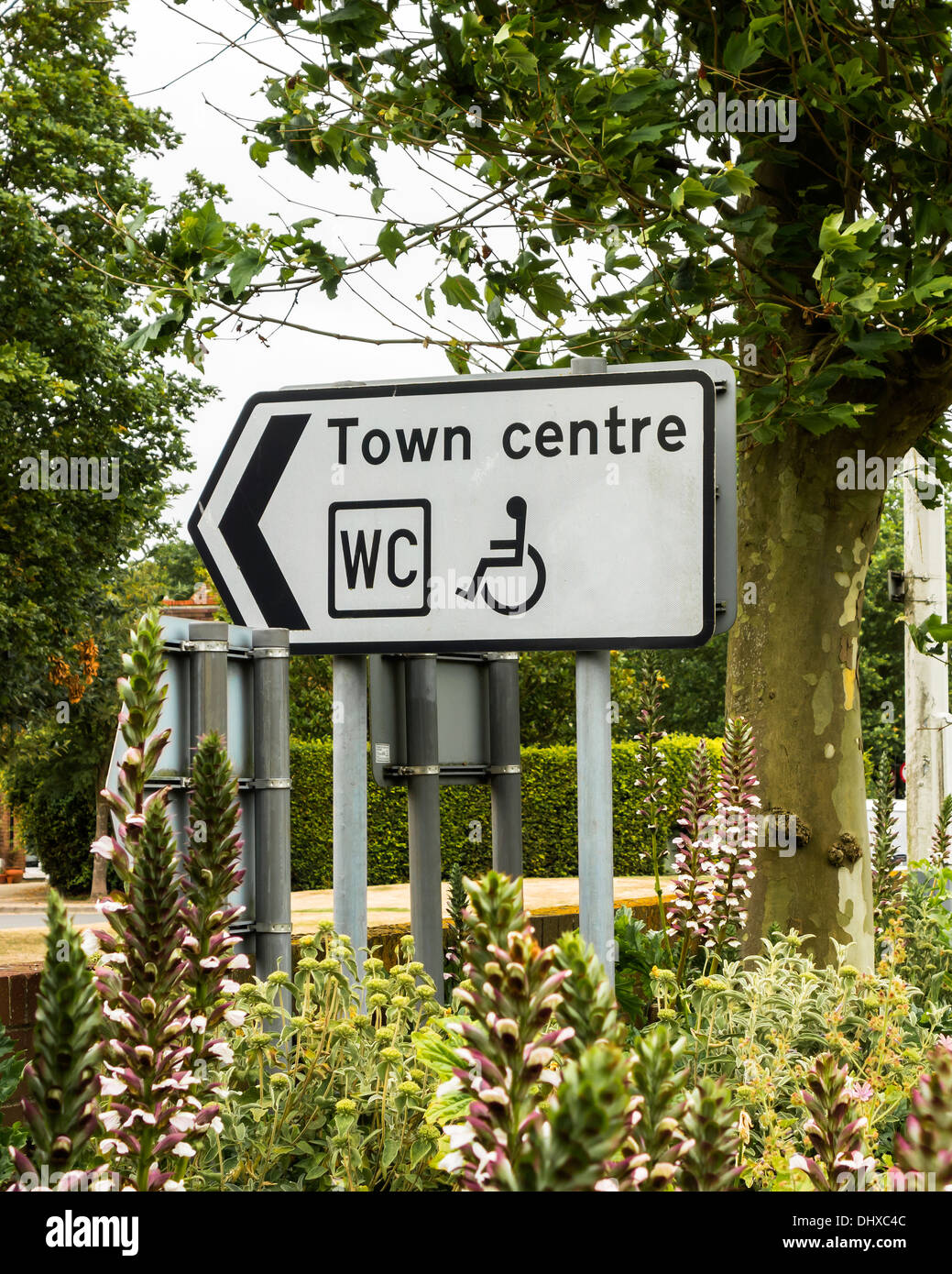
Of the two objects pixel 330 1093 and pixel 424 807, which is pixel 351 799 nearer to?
pixel 330 1093

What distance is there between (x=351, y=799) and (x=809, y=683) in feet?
9.65

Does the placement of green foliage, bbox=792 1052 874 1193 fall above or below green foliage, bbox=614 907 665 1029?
above

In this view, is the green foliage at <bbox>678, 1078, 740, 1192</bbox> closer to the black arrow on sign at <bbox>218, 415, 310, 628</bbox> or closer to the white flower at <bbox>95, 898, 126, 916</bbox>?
the white flower at <bbox>95, 898, 126, 916</bbox>

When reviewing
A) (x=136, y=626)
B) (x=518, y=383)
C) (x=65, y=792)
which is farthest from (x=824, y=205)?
(x=65, y=792)

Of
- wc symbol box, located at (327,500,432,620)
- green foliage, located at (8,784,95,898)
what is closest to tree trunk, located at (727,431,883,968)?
wc symbol box, located at (327,500,432,620)

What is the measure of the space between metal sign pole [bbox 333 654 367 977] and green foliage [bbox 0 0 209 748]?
1471 cm

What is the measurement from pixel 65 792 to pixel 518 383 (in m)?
31.9

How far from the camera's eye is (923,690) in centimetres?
1079

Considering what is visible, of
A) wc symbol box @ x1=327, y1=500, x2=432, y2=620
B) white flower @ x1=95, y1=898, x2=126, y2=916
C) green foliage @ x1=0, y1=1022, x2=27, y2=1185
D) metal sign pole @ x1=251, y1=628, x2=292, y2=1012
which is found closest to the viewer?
white flower @ x1=95, y1=898, x2=126, y2=916

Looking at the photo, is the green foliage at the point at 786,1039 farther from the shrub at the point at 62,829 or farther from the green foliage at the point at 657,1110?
the shrub at the point at 62,829

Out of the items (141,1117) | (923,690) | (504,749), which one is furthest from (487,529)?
(923,690)

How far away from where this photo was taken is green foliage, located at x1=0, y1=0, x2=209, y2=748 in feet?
60.1

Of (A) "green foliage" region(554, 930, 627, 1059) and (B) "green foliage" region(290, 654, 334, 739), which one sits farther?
(B) "green foliage" region(290, 654, 334, 739)
